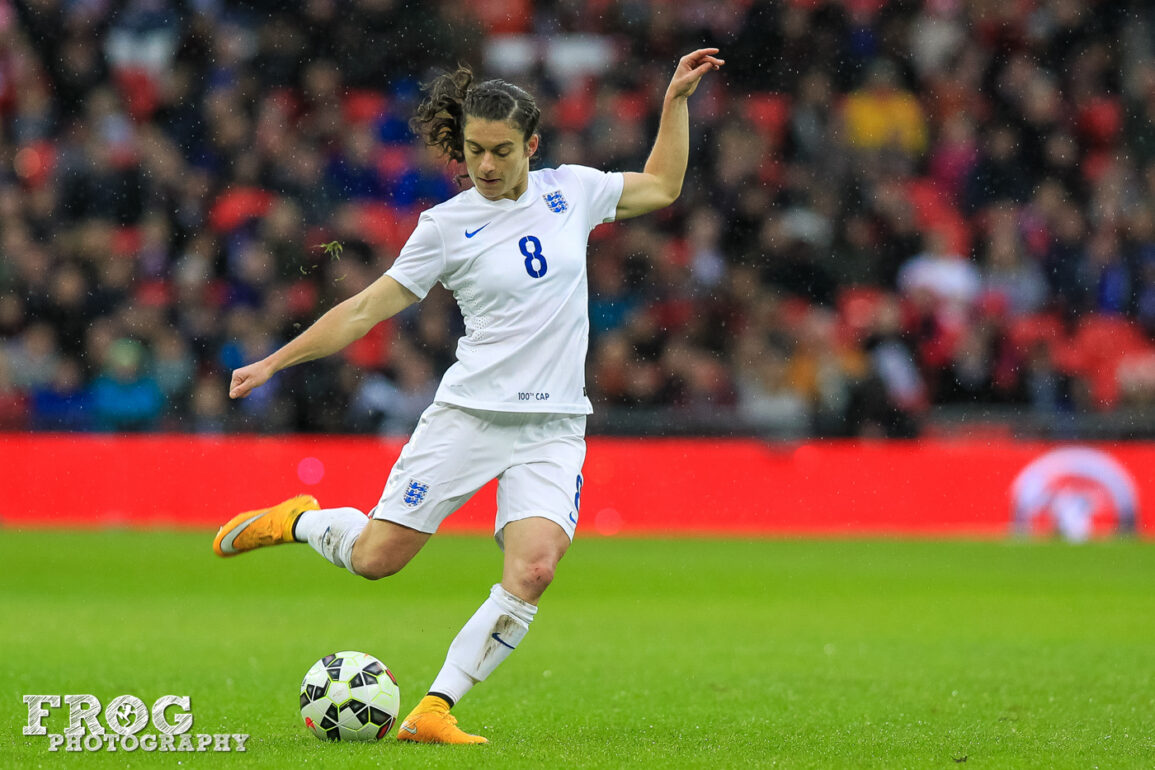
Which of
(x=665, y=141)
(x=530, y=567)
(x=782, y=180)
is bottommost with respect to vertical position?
(x=530, y=567)

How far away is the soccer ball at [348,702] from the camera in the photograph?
20.4ft

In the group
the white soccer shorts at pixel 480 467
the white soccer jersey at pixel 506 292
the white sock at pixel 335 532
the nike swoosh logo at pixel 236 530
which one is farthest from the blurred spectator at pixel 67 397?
the white soccer jersey at pixel 506 292

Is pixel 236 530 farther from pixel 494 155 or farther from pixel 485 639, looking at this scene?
pixel 494 155

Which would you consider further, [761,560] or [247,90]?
[247,90]

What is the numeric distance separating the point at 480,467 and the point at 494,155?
1.20 metres

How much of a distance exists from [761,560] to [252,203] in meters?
7.48

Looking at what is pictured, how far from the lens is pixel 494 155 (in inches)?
247

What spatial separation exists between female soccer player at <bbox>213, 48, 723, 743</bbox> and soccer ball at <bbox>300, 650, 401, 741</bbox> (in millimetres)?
107

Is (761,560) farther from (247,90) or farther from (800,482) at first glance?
(247,90)

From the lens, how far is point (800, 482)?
1728 cm

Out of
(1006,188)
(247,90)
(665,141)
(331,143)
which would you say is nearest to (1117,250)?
(1006,188)

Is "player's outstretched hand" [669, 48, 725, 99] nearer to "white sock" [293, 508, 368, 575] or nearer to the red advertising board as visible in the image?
"white sock" [293, 508, 368, 575]

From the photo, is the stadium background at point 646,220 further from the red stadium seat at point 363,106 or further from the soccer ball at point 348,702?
the soccer ball at point 348,702

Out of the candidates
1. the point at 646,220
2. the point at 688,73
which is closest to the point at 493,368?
the point at 688,73
